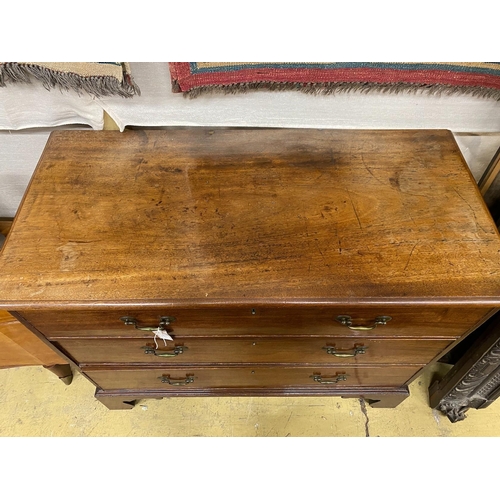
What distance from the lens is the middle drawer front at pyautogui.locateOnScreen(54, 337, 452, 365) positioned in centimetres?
91

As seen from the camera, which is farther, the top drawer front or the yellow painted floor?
the yellow painted floor

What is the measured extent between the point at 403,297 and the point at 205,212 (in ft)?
1.44

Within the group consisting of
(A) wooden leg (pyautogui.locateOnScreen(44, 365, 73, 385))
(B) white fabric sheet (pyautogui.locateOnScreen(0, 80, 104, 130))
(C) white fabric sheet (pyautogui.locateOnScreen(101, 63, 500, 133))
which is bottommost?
(A) wooden leg (pyautogui.locateOnScreen(44, 365, 73, 385))

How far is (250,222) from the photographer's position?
2.66 feet

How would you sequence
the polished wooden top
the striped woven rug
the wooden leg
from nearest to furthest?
the polished wooden top
the striped woven rug
the wooden leg

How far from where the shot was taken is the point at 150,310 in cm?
74

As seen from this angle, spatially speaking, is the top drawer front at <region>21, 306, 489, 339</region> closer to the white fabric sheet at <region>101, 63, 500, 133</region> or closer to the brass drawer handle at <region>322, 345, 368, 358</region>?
the brass drawer handle at <region>322, 345, 368, 358</region>

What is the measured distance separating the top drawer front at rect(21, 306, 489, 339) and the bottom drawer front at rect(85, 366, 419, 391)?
0.25 meters

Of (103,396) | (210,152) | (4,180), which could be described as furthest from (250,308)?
(4,180)

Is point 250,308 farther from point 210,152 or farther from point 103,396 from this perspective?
point 103,396

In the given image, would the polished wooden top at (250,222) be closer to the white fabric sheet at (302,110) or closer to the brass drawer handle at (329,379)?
the white fabric sheet at (302,110)

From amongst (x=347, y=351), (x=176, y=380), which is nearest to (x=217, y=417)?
(x=176, y=380)

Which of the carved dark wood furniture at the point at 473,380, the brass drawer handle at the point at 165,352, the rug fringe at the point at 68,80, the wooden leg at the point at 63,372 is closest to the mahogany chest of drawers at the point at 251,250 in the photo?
the brass drawer handle at the point at 165,352

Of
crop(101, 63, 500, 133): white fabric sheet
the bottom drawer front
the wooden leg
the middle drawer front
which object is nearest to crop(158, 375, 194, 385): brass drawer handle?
the bottom drawer front
